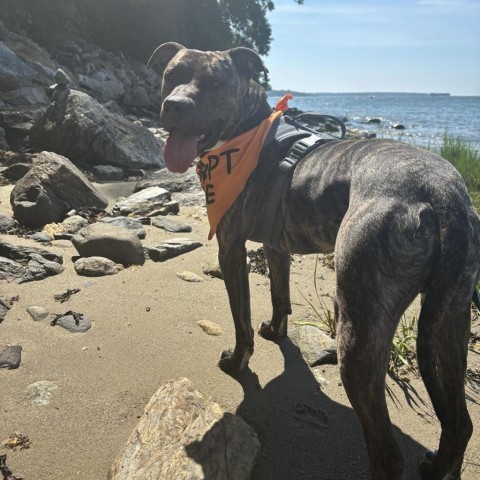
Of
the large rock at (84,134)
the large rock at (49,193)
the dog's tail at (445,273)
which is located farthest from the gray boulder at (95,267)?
the large rock at (84,134)

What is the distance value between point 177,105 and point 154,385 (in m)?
1.69

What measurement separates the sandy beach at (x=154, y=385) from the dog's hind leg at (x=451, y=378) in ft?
0.81

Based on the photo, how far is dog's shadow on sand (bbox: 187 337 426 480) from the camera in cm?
238

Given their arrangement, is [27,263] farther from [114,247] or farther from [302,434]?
[302,434]

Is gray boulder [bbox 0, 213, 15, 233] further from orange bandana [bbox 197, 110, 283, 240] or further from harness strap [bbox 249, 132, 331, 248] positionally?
harness strap [bbox 249, 132, 331, 248]

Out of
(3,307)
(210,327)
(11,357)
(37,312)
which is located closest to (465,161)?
(210,327)

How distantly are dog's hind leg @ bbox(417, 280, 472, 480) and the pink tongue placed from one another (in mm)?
1709

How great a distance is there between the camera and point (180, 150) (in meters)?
3.04

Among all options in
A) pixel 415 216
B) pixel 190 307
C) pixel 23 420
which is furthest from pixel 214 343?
pixel 415 216

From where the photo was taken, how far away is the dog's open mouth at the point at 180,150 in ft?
9.89

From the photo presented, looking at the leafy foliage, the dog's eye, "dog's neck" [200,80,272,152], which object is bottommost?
"dog's neck" [200,80,272,152]

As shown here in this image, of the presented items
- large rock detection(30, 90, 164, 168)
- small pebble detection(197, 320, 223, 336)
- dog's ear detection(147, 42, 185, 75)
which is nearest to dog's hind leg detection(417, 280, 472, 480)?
small pebble detection(197, 320, 223, 336)

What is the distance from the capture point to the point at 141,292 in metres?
3.86

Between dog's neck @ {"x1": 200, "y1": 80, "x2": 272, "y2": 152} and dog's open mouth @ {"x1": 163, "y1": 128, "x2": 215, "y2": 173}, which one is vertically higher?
dog's neck @ {"x1": 200, "y1": 80, "x2": 272, "y2": 152}
